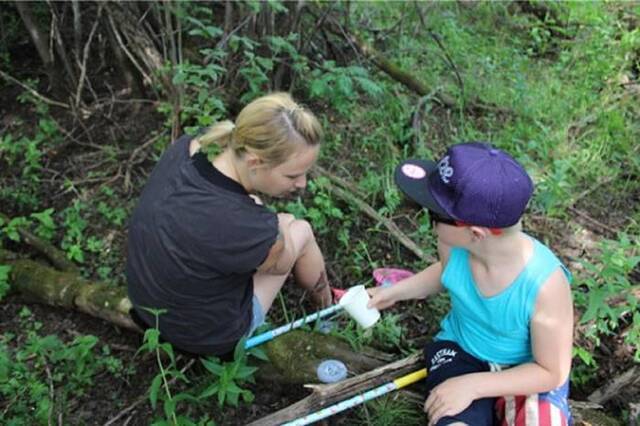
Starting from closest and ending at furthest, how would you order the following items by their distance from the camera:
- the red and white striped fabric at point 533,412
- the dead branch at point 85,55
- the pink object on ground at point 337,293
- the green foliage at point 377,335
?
1. the red and white striped fabric at point 533,412
2. the green foliage at point 377,335
3. the pink object on ground at point 337,293
4. the dead branch at point 85,55

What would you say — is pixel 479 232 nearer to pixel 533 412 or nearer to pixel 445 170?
pixel 445 170

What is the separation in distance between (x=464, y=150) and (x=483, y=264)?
1.39 ft

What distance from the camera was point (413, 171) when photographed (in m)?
1.88

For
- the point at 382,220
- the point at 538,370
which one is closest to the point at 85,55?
the point at 382,220

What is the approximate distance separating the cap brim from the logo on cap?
51 millimetres

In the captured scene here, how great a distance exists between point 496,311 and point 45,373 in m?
1.85

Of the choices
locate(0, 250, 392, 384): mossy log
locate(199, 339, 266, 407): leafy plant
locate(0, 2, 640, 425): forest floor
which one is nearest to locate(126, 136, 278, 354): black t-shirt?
locate(199, 339, 266, 407): leafy plant

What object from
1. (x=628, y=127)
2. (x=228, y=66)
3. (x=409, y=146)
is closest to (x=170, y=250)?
(x=228, y=66)

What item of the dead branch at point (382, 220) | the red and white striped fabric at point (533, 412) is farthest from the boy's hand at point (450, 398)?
the dead branch at point (382, 220)

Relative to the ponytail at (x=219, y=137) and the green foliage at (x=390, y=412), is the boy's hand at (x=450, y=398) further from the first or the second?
the ponytail at (x=219, y=137)

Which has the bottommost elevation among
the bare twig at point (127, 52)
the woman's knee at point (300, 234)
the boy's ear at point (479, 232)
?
the woman's knee at point (300, 234)

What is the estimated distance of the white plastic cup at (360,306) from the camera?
2.33m

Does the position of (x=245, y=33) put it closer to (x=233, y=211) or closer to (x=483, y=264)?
(x=233, y=211)

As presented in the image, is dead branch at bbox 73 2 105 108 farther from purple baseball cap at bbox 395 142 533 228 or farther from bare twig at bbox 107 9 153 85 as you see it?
purple baseball cap at bbox 395 142 533 228
